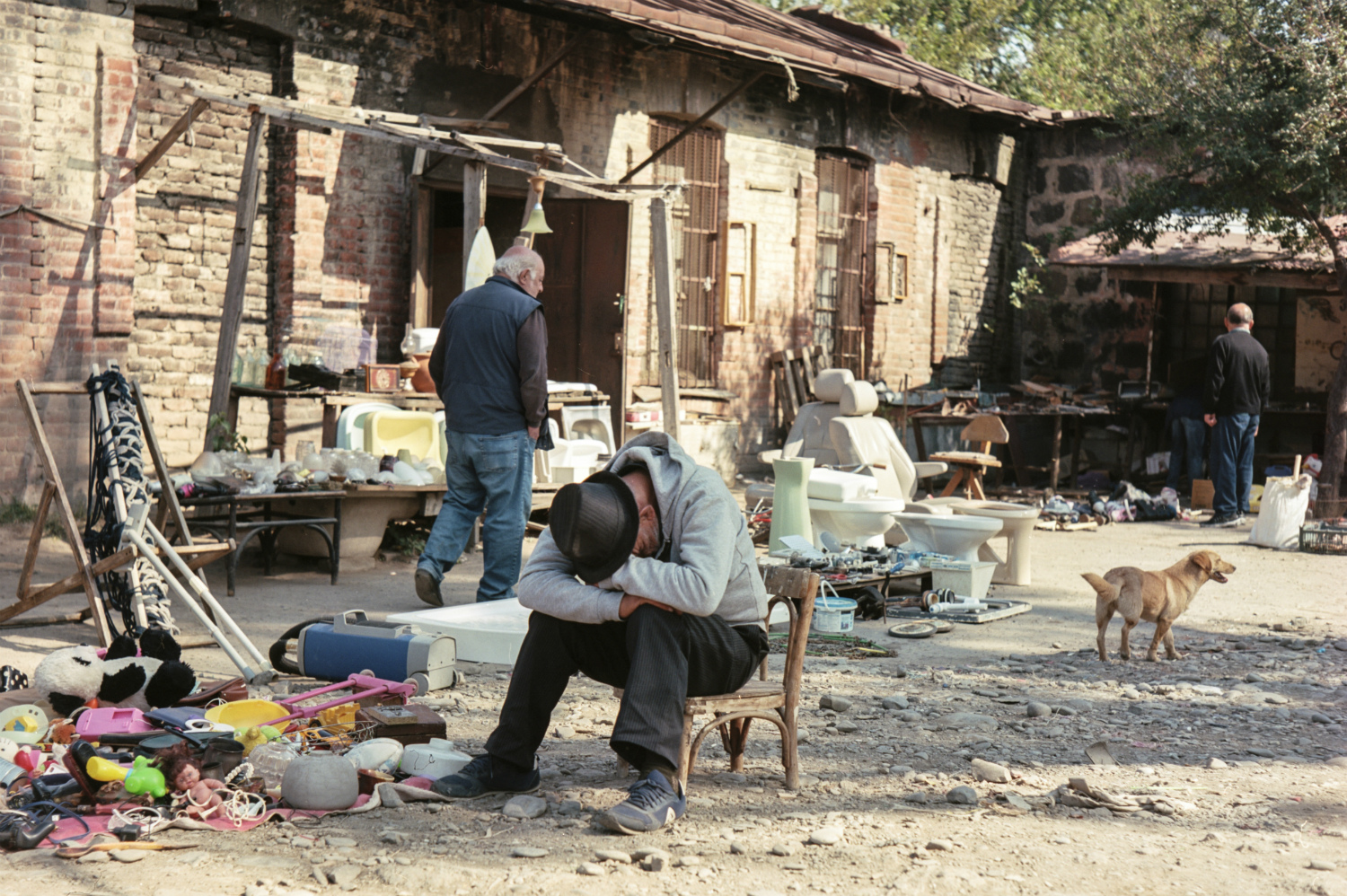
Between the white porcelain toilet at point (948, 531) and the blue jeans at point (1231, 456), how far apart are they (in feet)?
15.5

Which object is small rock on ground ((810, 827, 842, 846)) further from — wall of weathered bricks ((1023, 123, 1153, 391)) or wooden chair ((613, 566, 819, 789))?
wall of weathered bricks ((1023, 123, 1153, 391))

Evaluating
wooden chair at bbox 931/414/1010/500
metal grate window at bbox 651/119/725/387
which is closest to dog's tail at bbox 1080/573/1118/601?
wooden chair at bbox 931/414/1010/500

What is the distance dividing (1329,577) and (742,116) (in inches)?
292

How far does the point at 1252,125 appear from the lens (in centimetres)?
1233

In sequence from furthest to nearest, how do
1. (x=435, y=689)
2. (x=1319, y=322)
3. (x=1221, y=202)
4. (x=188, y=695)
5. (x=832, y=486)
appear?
1. (x=1319, y=322)
2. (x=1221, y=202)
3. (x=832, y=486)
4. (x=435, y=689)
5. (x=188, y=695)

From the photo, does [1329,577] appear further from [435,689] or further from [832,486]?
[435,689]

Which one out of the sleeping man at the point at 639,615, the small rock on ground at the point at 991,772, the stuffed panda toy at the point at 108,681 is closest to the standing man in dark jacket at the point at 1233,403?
the small rock on ground at the point at 991,772

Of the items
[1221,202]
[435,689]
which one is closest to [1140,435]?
[1221,202]

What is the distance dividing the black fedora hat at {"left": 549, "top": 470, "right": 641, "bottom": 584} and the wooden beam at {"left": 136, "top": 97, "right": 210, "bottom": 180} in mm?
6104

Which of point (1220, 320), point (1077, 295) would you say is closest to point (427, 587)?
point (1077, 295)

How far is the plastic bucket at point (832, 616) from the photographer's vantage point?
7.10m

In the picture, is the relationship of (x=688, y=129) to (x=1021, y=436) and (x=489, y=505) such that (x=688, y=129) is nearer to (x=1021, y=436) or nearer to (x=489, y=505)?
(x=1021, y=436)

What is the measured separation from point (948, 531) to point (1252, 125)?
20.6 ft

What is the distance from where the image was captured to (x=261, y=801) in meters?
3.98
